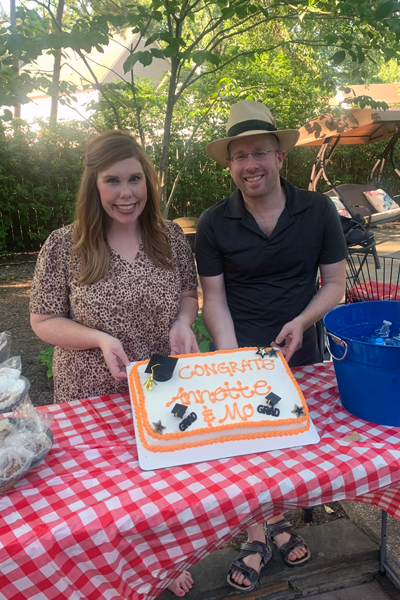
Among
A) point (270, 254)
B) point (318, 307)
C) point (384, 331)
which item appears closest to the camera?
point (384, 331)

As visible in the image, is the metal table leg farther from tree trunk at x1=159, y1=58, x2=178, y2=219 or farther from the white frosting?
tree trunk at x1=159, y1=58, x2=178, y2=219

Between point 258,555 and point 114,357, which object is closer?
point 114,357

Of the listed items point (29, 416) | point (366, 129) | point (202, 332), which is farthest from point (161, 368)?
point (366, 129)

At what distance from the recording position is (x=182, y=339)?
188 centimetres

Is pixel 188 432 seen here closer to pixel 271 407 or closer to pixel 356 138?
pixel 271 407

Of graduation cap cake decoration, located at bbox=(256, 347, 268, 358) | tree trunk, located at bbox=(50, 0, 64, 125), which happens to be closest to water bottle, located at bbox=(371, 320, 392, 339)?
graduation cap cake decoration, located at bbox=(256, 347, 268, 358)

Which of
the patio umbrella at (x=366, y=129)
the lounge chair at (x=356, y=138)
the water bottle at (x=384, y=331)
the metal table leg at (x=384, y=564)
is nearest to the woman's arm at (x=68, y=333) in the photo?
the water bottle at (x=384, y=331)

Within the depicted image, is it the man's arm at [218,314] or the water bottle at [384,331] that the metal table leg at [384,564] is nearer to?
the water bottle at [384,331]

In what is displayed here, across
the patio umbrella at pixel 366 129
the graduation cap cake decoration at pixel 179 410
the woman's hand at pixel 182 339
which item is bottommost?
the graduation cap cake decoration at pixel 179 410

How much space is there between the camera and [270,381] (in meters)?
1.50

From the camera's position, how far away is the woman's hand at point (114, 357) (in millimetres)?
1555

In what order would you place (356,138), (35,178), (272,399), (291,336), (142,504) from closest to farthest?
(142,504) < (272,399) < (291,336) < (356,138) < (35,178)

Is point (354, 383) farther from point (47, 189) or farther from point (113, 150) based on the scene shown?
point (47, 189)

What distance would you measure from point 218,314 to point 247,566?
113 centimetres
